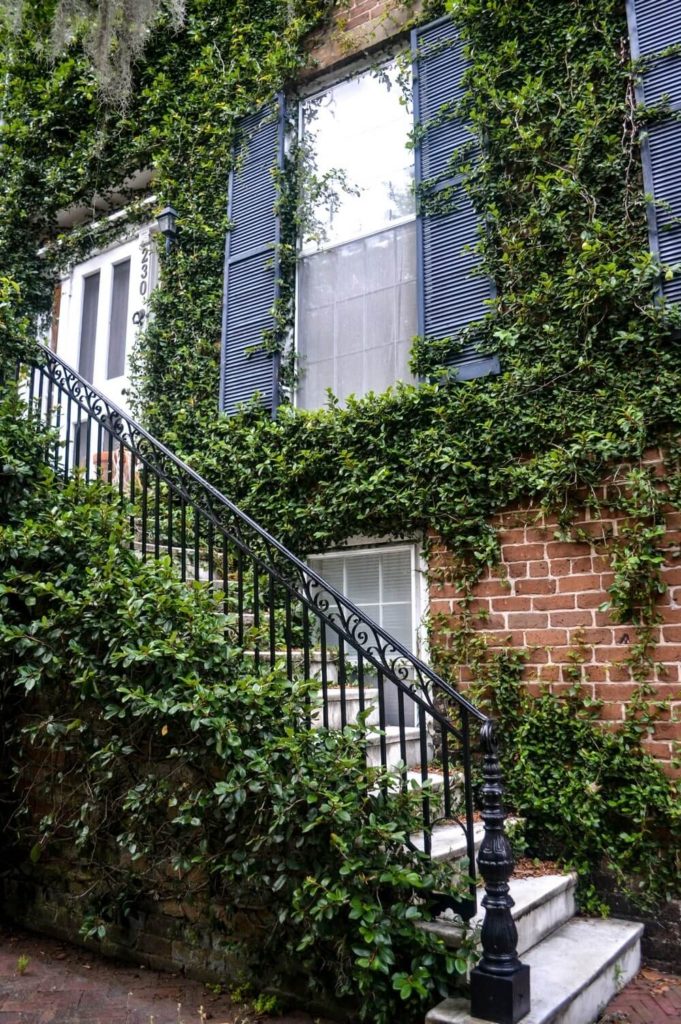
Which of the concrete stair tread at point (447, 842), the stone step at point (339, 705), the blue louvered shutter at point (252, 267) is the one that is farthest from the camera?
the blue louvered shutter at point (252, 267)

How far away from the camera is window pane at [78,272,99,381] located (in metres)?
7.71

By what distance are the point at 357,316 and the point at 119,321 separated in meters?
2.87

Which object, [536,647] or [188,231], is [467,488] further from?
[188,231]

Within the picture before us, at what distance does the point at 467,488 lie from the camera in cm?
457

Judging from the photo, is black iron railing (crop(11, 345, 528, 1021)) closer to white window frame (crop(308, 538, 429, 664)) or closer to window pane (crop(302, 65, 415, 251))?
white window frame (crop(308, 538, 429, 664))

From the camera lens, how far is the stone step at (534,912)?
2949mm

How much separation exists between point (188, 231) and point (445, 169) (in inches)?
101

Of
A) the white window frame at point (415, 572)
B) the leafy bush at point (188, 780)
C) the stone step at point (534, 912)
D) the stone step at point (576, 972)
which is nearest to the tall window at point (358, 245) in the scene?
the white window frame at point (415, 572)

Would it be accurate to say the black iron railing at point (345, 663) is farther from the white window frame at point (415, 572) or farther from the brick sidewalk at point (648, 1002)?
the brick sidewalk at point (648, 1002)

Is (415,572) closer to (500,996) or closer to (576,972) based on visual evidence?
(576,972)

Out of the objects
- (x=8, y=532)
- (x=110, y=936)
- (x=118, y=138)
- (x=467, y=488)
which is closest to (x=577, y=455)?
(x=467, y=488)

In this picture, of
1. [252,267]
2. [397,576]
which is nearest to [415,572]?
[397,576]

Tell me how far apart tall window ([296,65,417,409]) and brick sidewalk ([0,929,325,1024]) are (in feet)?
12.3

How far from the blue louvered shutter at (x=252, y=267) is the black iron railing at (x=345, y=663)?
0.89 metres
